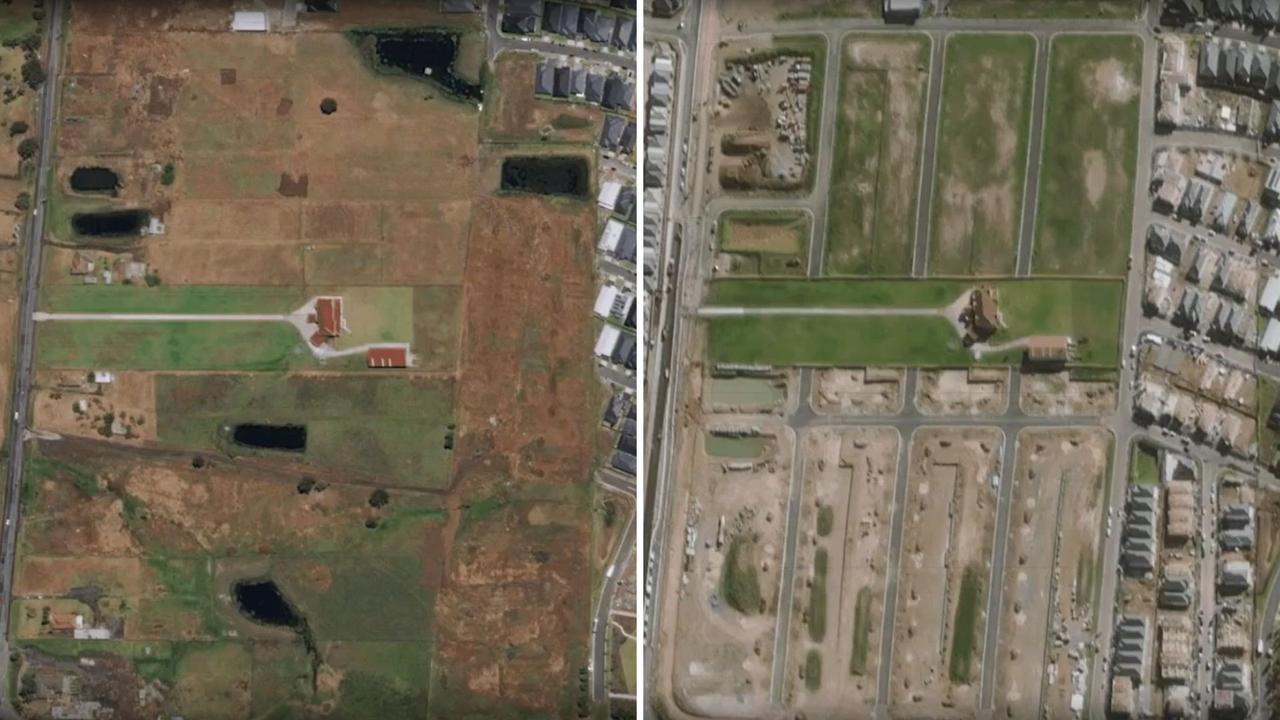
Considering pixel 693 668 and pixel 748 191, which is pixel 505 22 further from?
pixel 693 668

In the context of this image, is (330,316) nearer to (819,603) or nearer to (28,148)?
(28,148)

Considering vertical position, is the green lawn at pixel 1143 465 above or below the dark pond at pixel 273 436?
above

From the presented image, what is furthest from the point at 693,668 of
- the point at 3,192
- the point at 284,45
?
the point at 3,192

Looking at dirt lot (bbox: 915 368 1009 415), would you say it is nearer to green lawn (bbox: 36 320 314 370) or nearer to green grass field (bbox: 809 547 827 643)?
green grass field (bbox: 809 547 827 643)

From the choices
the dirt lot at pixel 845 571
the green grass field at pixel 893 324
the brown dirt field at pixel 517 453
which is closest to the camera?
the green grass field at pixel 893 324

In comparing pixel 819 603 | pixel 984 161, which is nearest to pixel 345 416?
pixel 819 603

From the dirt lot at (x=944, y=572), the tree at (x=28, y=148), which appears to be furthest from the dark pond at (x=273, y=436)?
the dirt lot at (x=944, y=572)

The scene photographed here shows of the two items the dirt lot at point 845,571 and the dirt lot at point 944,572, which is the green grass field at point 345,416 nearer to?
the dirt lot at point 845,571

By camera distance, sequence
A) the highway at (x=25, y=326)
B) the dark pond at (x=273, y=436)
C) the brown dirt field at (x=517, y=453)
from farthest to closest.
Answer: the highway at (x=25, y=326) → the dark pond at (x=273, y=436) → the brown dirt field at (x=517, y=453)

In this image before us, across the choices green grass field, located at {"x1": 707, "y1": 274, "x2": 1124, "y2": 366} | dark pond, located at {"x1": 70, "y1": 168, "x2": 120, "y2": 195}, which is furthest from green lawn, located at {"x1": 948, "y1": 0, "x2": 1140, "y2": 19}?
dark pond, located at {"x1": 70, "y1": 168, "x2": 120, "y2": 195}

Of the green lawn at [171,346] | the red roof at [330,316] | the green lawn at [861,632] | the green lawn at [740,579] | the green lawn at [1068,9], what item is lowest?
the green lawn at [861,632]

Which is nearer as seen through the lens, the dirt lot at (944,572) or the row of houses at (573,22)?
the dirt lot at (944,572)
